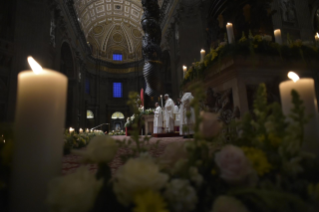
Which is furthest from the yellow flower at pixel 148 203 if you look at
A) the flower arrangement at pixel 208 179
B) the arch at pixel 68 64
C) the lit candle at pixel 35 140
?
the arch at pixel 68 64

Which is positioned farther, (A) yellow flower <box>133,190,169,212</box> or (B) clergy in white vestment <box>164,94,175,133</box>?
(B) clergy in white vestment <box>164,94,175,133</box>

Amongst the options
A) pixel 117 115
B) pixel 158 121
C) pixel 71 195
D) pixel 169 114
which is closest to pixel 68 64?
pixel 117 115

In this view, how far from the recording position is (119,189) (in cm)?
38

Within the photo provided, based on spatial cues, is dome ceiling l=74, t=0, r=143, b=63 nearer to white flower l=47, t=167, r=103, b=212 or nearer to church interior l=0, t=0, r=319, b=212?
church interior l=0, t=0, r=319, b=212

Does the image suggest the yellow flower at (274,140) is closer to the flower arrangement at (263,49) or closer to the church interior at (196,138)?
the church interior at (196,138)

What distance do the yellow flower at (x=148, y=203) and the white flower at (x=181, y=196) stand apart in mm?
44

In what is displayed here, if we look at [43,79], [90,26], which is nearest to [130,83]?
[90,26]

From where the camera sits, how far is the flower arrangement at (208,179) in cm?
35

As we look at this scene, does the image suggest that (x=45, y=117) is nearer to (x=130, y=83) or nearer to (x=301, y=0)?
(x=301, y=0)

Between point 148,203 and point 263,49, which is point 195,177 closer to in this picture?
point 148,203

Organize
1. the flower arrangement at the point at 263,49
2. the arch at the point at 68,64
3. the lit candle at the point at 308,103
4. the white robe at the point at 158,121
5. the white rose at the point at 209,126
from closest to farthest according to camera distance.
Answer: the white rose at the point at 209,126 → the lit candle at the point at 308,103 → the flower arrangement at the point at 263,49 → the white robe at the point at 158,121 → the arch at the point at 68,64

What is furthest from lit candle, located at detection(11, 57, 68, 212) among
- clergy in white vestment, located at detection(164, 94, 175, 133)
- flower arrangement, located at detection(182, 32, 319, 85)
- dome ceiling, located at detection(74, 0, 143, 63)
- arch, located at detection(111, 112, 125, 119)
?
arch, located at detection(111, 112, 125, 119)

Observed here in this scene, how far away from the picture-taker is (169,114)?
6.62 m

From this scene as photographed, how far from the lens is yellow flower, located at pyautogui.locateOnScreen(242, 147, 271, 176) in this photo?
1.50ft
